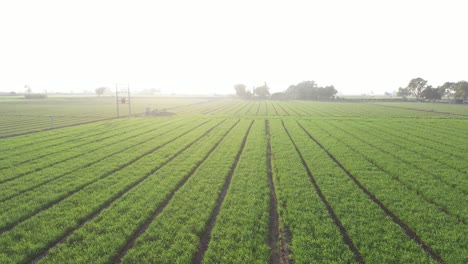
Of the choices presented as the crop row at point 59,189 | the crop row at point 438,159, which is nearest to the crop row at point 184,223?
the crop row at point 59,189

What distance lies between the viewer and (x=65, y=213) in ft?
30.2

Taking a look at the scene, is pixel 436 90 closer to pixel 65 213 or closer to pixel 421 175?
pixel 421 175

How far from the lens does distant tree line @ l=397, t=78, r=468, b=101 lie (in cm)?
12407

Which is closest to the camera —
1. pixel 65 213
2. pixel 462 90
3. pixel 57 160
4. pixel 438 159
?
pixel 65 213

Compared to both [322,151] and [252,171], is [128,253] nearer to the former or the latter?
[252,171]

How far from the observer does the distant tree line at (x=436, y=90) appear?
124069mm

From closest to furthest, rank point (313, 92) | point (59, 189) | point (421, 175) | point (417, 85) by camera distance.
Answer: point (59, 189) → point (421, 175) → point (417, 85) → point (313, 92)

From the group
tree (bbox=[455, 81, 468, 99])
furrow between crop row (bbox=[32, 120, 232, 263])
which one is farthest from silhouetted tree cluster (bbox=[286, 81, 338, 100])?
furrow between crop row (bbox=[32, 120, 232, 263])

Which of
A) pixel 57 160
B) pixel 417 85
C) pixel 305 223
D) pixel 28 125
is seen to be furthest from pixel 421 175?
pixel 417 85

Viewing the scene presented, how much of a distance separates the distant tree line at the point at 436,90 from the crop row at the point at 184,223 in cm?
15303

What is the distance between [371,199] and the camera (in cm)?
1040

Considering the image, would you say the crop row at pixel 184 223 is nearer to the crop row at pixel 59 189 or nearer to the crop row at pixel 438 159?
the crop row at pixel 59 189

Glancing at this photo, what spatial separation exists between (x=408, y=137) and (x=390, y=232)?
2121 centimetres

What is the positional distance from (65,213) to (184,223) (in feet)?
15.5
